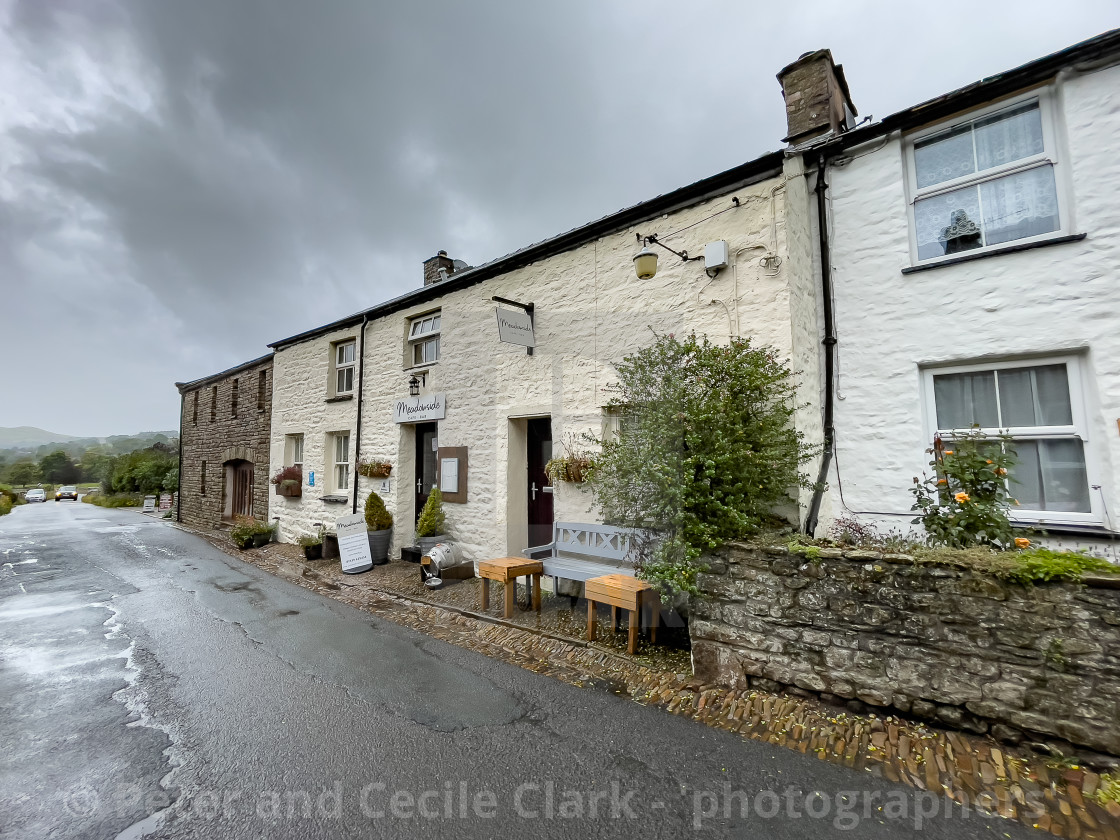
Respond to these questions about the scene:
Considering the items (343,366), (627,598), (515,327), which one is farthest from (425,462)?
(627,598)

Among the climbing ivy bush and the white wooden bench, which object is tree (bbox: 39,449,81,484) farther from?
the climbing ivy bush

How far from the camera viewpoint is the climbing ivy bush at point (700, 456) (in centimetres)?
445

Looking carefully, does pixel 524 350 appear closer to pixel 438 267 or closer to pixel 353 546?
pixel 353 546

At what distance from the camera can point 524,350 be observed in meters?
8.22

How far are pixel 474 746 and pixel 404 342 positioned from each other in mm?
8502

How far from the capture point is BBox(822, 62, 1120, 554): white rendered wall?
14.9 ft

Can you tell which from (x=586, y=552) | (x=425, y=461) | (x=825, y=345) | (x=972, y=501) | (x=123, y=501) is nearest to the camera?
(x=972, y=501)

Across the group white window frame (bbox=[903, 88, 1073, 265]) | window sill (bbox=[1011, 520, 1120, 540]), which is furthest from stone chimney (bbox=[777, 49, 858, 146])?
window sill (bbox=[1011, 520, 1120, 540])

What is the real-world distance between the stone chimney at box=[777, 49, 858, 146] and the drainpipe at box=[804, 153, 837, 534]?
1.41ft

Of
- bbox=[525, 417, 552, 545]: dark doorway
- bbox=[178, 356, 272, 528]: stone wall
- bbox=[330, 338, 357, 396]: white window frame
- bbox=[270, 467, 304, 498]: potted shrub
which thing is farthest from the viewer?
bbox=[178, 356, 272, 528]: stone wall

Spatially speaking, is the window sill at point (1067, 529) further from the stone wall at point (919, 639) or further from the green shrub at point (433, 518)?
the green shrub at point (433, 518)

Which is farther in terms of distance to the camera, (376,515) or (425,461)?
(425,461)

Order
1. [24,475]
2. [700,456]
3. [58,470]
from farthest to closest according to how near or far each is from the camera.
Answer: [58,470], [24,475], [700,456]

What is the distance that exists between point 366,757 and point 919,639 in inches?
149
